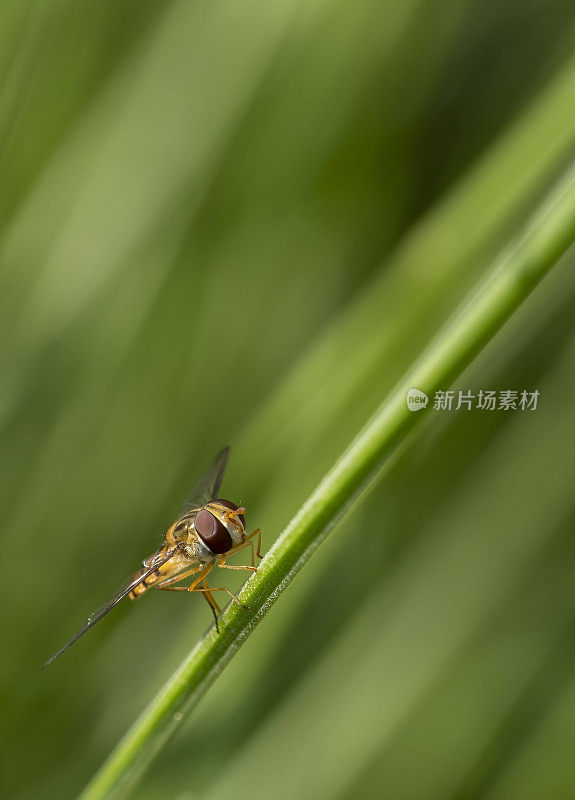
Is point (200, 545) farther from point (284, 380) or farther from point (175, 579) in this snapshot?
point (284, 380)

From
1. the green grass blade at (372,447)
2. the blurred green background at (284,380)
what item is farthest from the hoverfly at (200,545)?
the green grass blade at (372,447)

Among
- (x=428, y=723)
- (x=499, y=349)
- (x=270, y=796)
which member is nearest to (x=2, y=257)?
(x=499, y=349)

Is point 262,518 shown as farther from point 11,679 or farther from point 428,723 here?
point 11,679

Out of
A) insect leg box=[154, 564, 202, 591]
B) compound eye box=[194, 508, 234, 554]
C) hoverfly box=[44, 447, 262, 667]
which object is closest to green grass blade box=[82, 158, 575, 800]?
hoverfly box=[44, 447, 262, 667]

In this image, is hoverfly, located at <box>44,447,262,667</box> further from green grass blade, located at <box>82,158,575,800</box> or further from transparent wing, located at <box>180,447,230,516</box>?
green grass blade, located at <box>82,158,575,800</box>

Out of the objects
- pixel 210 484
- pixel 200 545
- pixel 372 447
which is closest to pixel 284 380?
pixel 210 484

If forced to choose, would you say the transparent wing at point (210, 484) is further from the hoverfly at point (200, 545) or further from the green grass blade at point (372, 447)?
the green grass blade at point (372, 447)
